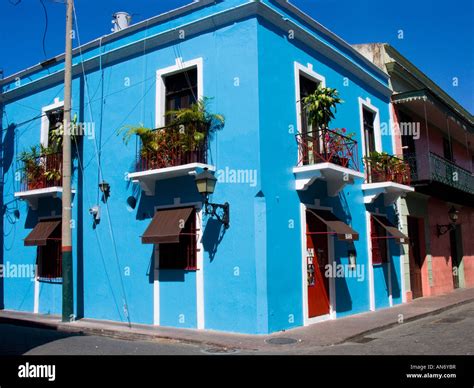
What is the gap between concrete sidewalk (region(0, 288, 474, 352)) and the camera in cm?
877

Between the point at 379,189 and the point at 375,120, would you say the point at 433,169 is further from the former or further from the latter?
the point at 379,189

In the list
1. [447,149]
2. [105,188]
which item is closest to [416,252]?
[447,149]

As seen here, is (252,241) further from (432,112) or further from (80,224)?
(432,112)

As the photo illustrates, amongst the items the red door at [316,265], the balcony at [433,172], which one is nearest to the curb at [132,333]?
the red door at [316,265]

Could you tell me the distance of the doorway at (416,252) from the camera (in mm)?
16266

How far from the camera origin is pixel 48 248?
1378 cm

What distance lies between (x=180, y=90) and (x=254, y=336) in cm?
590

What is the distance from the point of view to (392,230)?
45.1 feet

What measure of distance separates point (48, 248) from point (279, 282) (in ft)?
24.0

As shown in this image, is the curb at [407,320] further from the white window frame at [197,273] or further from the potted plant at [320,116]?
the potted plant at [320,116]

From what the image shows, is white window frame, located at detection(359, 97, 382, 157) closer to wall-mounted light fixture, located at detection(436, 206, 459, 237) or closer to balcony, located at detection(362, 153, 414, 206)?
balcony, located at detection(362, 153, 414, 206)

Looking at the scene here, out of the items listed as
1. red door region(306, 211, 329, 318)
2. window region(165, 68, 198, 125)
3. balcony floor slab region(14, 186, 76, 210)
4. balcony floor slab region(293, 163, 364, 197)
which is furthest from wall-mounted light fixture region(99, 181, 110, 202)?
red door region(306, 211, 329, 318)

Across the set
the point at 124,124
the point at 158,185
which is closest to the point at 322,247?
the point at 158,185

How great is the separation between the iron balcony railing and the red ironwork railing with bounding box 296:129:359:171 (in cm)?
492
